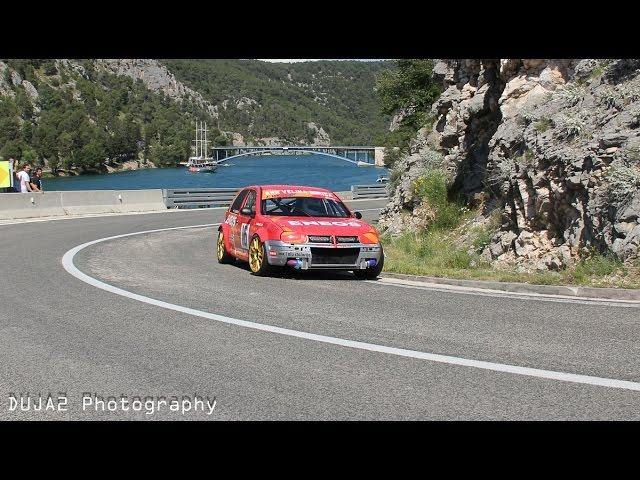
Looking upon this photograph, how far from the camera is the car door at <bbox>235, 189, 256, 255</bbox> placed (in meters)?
14.2

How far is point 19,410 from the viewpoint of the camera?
5.45 metres

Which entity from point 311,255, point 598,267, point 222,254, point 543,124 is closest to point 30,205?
point 222,254

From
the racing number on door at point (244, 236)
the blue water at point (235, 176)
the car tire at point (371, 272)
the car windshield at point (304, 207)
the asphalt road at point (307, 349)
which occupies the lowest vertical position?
the asphalt road at point (307, 349)

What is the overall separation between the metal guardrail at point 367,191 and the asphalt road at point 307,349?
133 ft

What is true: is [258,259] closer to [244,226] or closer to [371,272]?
[244,226]

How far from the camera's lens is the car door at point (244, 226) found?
1424 centimetres

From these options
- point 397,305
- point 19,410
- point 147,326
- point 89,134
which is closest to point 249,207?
point 397,305

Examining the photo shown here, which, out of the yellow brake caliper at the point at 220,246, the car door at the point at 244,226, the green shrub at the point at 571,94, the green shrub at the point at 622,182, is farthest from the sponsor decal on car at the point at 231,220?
the green shrub at the point at 571,94

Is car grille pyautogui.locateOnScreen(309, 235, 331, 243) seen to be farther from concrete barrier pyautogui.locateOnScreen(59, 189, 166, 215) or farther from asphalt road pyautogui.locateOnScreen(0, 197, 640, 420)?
concrete barrier pyautogui.locateOnScreen(59, 189, 166, 215)

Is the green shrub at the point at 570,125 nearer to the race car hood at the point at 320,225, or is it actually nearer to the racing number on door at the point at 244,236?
the race car hood at the point at 320,225

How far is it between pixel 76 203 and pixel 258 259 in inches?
824

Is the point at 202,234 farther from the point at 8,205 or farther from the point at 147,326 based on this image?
the point at 147,326
